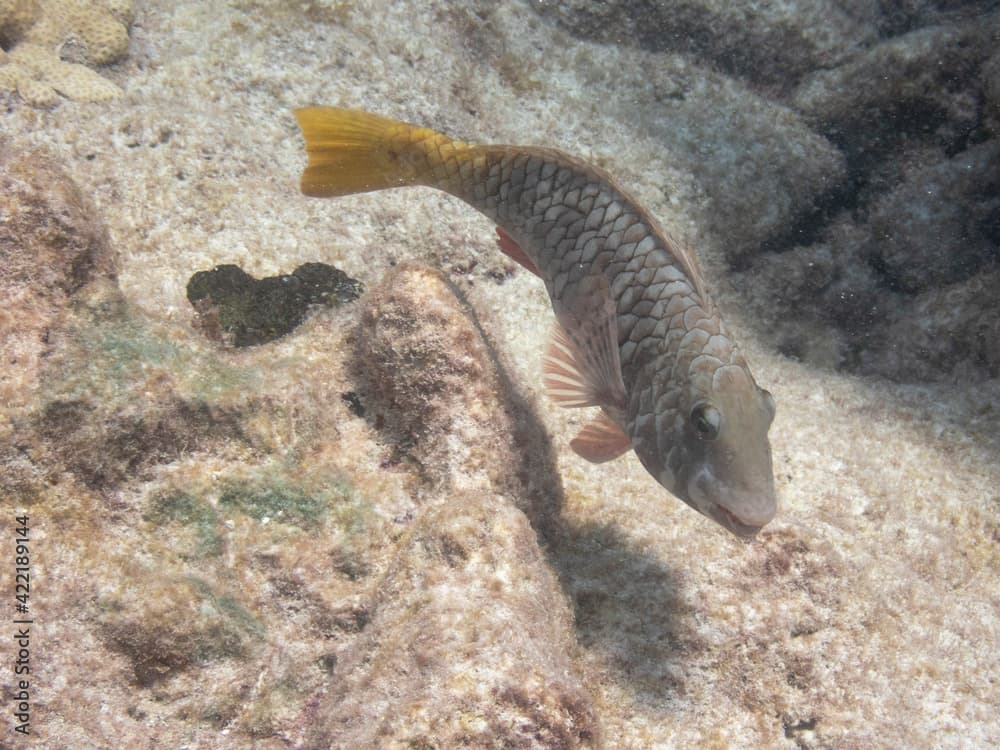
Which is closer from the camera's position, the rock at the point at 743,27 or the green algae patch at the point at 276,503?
the green algae patch at the point at 276,503

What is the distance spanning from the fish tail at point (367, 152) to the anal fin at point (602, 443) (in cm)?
146

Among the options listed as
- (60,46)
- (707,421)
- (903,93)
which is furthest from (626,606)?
(60,46)

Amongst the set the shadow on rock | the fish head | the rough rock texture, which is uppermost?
the fish head

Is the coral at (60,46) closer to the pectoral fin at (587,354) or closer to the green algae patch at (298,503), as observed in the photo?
the green algae patch at (298,503)

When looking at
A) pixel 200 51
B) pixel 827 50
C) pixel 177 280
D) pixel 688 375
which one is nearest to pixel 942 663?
pixel 688 375

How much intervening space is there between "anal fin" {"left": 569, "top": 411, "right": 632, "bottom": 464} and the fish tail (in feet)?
4.78

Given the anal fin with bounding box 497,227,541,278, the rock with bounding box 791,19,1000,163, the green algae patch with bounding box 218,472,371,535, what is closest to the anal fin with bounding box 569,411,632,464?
the anal fin with bounding box 497,227,541,278

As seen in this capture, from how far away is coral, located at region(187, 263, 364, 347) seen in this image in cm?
349

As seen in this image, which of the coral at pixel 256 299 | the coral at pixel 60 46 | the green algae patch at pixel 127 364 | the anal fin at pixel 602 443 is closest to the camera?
the green algae patch at pixel 127 364

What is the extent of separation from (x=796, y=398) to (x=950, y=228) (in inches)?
97.1

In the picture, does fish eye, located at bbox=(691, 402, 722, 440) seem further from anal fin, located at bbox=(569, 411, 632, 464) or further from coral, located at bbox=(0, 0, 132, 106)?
coral, located at bbox=(0, 0, 132, 106)

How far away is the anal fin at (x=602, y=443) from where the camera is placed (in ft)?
9.43

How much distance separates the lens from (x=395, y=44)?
514 cm

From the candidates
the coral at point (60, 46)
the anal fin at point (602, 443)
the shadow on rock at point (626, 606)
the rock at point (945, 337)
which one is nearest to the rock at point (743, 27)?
the rock at point (945, 337)
